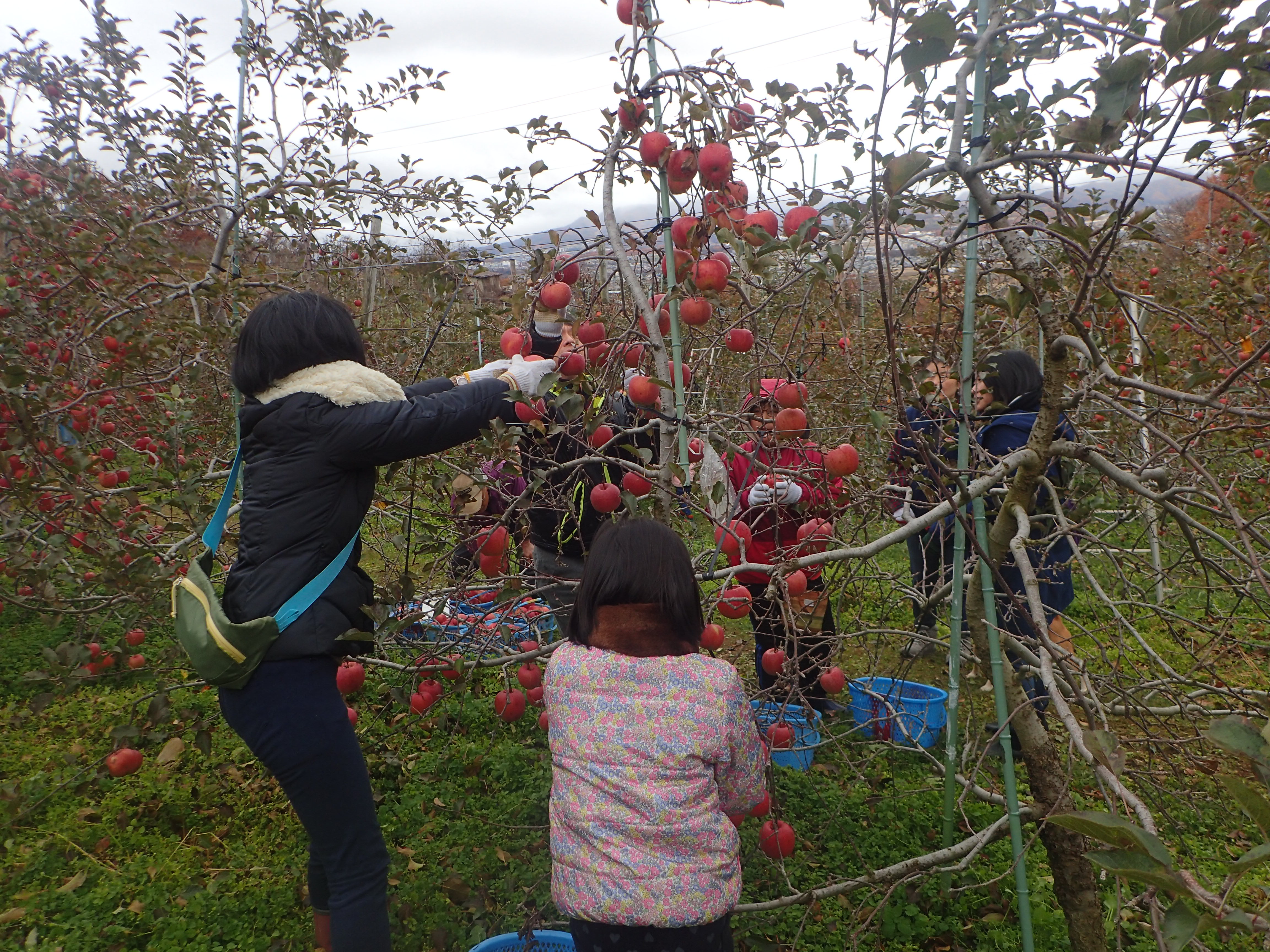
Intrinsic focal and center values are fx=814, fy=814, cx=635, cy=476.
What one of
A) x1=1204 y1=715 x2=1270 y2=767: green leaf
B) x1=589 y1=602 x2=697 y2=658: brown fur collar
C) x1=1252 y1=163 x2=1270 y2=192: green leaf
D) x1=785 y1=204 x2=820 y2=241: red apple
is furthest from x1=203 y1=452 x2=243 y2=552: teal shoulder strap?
x1=1252 y1=163 x2=1270 y2=192: green leaf

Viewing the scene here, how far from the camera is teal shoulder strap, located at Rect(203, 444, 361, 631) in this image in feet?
5.36

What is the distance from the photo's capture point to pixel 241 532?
1701 millimetres

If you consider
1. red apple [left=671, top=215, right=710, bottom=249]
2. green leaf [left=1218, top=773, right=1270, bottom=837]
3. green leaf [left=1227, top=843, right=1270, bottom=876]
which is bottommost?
green leaf [left=1227, top=843, right=1270, bottom=876]

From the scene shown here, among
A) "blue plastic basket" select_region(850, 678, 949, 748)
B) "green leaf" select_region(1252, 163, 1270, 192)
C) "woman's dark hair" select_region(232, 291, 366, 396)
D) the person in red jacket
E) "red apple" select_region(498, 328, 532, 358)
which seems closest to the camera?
"green leaf" select_region(1252, 163, 1270, 192)

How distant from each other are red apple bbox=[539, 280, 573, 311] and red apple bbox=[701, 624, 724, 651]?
0.78m

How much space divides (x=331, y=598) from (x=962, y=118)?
1.54m

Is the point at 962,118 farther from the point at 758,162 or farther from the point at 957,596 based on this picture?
the point at 957,596

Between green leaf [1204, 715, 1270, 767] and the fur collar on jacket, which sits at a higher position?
the fur collar on jacket

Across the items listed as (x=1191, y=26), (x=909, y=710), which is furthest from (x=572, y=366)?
(x=909, y=710)

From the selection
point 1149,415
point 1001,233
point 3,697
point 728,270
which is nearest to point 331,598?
point 728,270

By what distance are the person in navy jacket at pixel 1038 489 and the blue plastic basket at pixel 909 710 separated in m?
0.35

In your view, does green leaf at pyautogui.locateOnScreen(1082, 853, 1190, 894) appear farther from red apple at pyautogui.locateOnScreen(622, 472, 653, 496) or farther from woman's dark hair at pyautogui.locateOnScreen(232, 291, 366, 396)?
woman's dark hair at pyautogui.locateOnScreen(232, 291, 366, 396)

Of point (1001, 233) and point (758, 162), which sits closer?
point (1001, 233)

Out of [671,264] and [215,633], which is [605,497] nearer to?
[671,264]
